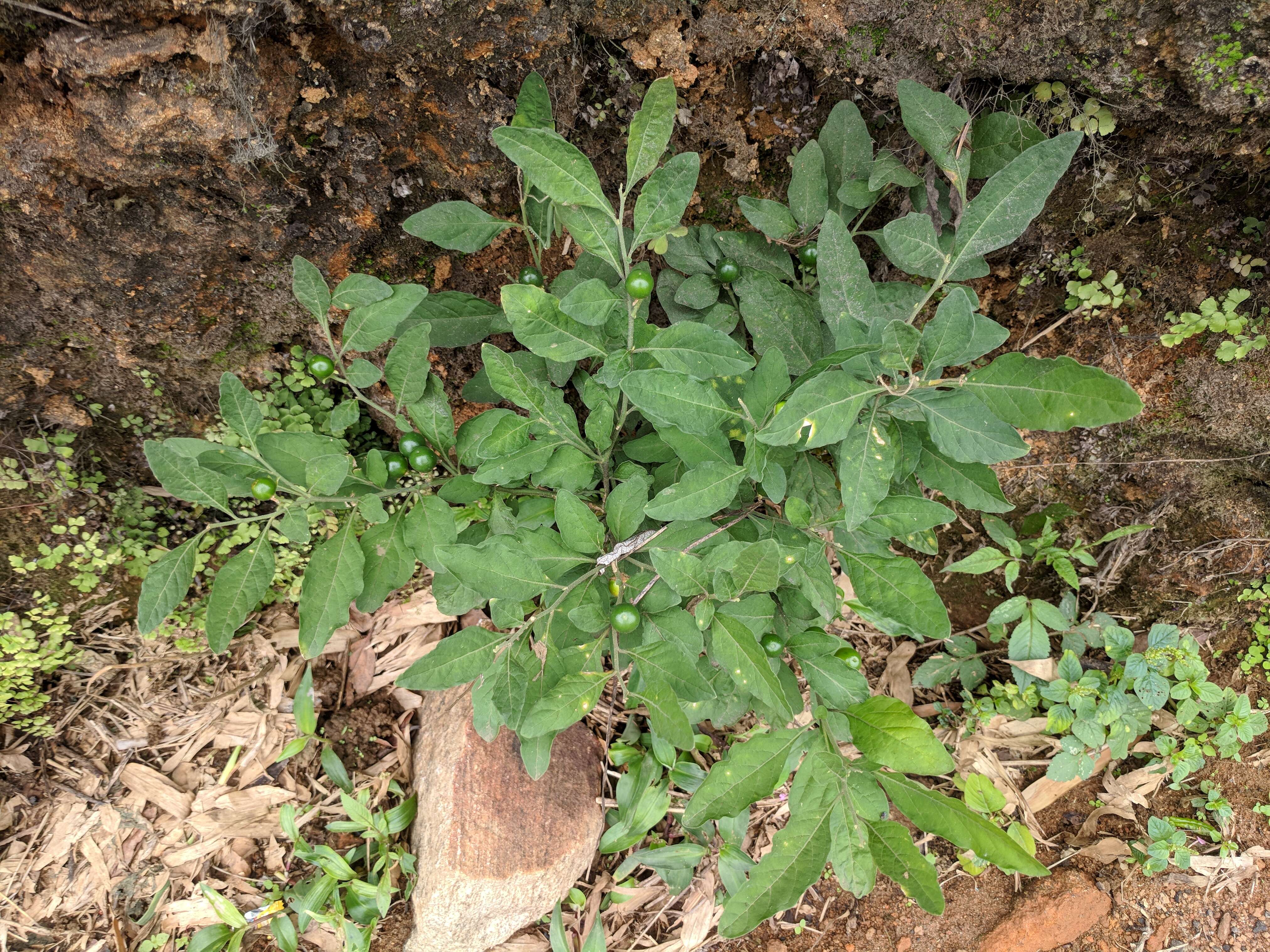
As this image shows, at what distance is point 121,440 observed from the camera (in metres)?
2.78

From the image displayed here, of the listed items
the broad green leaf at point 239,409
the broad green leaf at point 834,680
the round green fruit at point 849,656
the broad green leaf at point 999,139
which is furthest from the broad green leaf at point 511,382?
the broad green leaf at point 999,139

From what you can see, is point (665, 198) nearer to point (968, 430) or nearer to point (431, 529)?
point (968, 430)

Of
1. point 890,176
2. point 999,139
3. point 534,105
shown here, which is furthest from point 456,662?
point 999,139

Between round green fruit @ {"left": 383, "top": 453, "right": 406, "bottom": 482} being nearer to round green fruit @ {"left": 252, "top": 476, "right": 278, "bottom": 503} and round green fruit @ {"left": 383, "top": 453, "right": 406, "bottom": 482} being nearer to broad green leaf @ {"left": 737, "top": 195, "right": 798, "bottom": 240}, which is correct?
round green fruit @ {"left": 252, "top": 476, "right": 278, "bottom": 503}

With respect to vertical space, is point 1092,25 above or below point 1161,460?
above

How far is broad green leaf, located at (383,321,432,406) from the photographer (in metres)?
1.95

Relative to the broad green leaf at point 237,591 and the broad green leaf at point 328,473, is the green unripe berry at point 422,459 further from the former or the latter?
the broad green leaf at point 237,591

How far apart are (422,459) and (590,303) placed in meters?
0.68

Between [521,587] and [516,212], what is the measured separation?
4.84ft

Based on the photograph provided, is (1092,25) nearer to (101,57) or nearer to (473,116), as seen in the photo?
(473,116)

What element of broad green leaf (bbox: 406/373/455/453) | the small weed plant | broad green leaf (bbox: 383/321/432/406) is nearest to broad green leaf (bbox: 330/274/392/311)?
broad green leaf (bbox: 383/321/432/406)

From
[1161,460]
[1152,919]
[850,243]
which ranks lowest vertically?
[1152,919]

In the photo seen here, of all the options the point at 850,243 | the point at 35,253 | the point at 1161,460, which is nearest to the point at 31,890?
the point at 35,253

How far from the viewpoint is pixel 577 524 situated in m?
1.82
